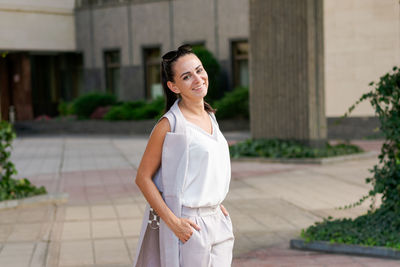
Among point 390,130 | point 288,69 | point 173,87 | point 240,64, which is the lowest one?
point 390,130

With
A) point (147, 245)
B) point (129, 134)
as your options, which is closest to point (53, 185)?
point (147, 245)

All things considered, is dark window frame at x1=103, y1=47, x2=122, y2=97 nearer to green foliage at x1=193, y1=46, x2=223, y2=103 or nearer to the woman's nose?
green foliage at x1=193, y1=46, x2=223, y2=103

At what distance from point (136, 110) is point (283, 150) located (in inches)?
525

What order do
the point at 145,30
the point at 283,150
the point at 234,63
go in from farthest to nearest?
the point at 145,30, the point at 234,63, the point at 283,150

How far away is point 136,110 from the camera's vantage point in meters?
26.5

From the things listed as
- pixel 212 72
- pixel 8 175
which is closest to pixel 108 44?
pixel 212 72

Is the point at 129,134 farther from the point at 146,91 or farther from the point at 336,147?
the point at 336,147

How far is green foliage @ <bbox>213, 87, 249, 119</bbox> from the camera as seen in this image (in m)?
24.1

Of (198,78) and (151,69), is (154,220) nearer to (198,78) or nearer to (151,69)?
(198,78)

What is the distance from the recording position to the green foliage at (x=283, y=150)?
13.7m

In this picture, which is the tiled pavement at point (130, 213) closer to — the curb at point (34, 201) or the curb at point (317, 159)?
the curb at point (34, 201)

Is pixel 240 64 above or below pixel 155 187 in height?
above

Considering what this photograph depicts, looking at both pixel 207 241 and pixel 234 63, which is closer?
pixel 207 241

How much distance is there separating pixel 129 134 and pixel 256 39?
1258 cm
